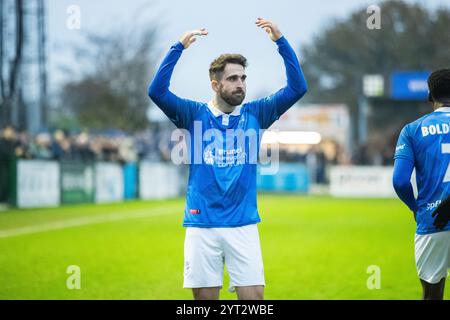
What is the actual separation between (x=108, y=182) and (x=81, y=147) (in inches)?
80.7

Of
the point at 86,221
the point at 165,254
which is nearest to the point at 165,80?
the point at 165,254

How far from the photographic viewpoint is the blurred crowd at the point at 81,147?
23145 mm

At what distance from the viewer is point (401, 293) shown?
31.5 feet

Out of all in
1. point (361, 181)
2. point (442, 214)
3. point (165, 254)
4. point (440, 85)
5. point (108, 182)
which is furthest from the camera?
point (361, 181)

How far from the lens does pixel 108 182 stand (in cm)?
2969

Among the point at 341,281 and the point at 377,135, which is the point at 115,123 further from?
the point at 341,281

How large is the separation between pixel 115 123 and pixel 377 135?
19741mm

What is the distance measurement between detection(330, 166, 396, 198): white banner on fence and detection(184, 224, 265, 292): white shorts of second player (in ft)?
99.4

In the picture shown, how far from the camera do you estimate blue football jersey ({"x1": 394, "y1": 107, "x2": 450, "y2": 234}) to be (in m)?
5.95

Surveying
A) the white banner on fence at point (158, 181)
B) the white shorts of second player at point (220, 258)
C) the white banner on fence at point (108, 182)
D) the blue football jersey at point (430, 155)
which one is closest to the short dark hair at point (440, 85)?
the blue football jersey at point (430, 155)

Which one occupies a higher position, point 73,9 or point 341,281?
point 73,9

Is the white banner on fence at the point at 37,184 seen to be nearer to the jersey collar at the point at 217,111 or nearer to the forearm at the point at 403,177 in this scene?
the jersey collar at the point at 217,111

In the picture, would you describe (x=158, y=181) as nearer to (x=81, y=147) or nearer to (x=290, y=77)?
(x=81, y=147)
